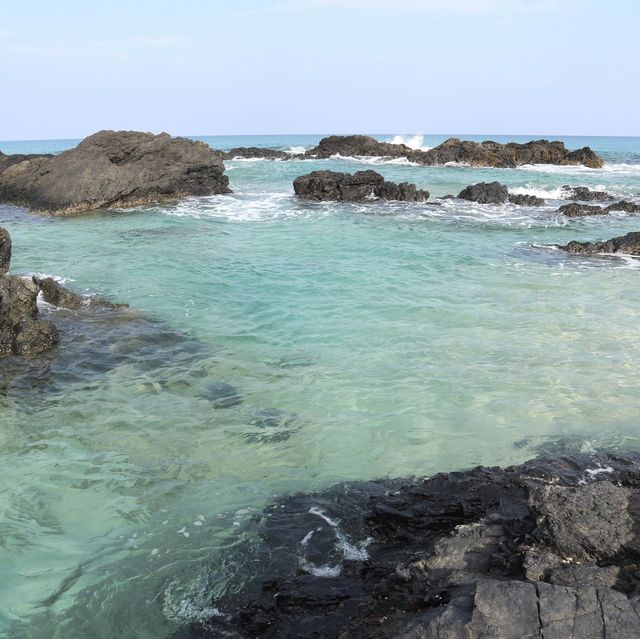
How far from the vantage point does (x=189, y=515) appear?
17.9ft

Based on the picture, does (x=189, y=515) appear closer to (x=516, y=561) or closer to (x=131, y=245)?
(x=516, y=561)

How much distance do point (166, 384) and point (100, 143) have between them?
23546 mm

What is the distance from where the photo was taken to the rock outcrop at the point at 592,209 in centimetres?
2330

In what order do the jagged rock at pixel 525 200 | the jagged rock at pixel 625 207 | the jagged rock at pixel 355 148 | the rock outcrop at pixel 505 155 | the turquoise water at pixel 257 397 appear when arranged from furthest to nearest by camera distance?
1. the jagged rock at pixel 355 148
2. the rock outcrop at pixel 505 155
3. the jagged rock at pixel 525 200
4. the jagged rock at pixel 625 207
5. the turquoise water at pixel 257 397

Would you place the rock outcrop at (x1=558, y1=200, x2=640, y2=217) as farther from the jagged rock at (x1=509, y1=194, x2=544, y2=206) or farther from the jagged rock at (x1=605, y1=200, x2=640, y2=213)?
the jagged rock at (x1=509, y1=194, x2=544, y2=206)

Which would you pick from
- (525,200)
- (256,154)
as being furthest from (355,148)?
(525,200)

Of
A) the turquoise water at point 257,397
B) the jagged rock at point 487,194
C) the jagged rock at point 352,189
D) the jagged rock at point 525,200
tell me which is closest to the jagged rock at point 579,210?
the jagged rock at point 525,200

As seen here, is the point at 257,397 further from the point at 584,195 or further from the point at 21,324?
the point at 584,195

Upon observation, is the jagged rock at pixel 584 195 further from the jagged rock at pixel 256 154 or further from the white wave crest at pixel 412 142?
the white wave crest at pixel 412 142

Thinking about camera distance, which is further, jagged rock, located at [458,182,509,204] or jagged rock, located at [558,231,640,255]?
jagged rock, located at [458,182,509,204]

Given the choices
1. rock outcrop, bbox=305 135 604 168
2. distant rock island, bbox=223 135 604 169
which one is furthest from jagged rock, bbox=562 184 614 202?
rock outcrop, bbox=305 135 604 168

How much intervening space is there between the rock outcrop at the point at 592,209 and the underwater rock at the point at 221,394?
19.0 meters

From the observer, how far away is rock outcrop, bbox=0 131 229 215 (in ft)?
78.4

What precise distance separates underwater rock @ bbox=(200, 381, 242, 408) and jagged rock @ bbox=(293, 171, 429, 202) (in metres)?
19.5
